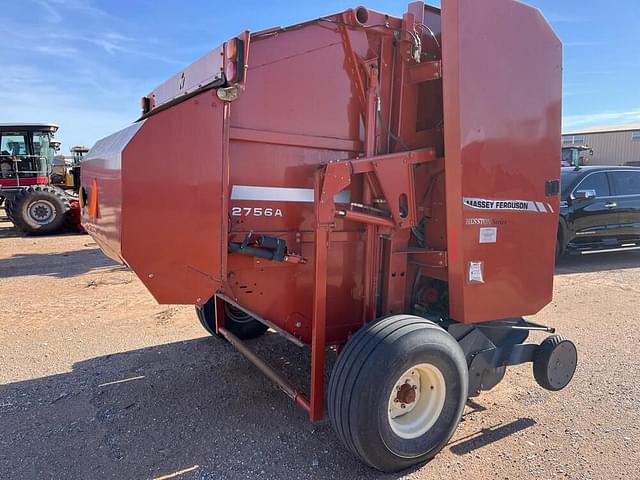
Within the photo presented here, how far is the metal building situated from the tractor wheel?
31470mm

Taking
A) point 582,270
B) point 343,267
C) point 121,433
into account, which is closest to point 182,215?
point 343,267

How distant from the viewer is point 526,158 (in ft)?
10.9

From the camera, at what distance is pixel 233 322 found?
477 centimetres

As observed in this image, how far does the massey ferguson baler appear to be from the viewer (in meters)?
2.67

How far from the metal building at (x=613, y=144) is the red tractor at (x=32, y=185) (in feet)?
102

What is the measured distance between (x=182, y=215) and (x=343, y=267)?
1160 millimetres

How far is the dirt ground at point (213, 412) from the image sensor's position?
9.59ft

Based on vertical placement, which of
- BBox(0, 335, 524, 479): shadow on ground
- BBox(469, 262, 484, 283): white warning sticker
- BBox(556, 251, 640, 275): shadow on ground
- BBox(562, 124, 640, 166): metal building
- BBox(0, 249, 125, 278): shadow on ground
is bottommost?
BBox(0, 335, 524, 479): shadow on ground

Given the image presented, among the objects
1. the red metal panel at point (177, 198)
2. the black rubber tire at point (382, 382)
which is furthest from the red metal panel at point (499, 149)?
the red metal panel at point (177, 198)

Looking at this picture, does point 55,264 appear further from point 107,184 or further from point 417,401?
point 417,401

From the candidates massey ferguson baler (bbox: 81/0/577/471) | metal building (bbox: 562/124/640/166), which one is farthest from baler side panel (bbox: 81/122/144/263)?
metal building (bbox: 562/124/640/166)

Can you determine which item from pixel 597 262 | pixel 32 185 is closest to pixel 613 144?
pixel 597 262

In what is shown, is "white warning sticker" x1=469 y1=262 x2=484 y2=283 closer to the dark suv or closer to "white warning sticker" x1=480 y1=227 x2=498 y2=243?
"white warning sticker" x1=480 y1=227 x2=498 y2=243

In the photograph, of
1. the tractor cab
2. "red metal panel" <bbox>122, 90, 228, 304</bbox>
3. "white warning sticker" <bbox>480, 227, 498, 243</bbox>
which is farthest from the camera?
the tractor cab
